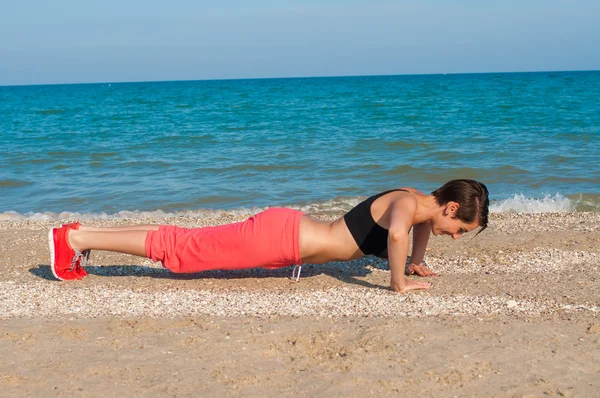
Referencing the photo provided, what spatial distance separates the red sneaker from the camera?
6.02 meters

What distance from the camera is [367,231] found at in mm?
5812

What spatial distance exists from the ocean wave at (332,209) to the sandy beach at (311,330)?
382cm

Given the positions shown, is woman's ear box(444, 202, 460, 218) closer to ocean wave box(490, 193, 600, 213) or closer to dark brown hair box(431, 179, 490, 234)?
dark brown hair box(431, 179, 490, 234)

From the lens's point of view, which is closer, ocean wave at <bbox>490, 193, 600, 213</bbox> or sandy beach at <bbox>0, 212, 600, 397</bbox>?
sandy beach at <bbox>0, 212, 600, 397</bbox>

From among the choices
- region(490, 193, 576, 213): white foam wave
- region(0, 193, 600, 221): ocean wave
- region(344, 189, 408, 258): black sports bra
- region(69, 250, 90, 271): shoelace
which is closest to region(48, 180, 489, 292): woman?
region(344, 189, 408, 258): black sports bra

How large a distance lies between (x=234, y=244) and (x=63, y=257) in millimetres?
1665

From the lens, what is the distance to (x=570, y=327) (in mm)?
4742

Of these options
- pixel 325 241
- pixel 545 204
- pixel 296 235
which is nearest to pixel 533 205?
pixel 545 204

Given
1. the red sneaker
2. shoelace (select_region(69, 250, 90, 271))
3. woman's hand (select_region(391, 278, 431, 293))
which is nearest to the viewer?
woman's hand (select_region(391, 278, 431, 293))

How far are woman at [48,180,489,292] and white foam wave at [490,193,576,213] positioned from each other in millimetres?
5445

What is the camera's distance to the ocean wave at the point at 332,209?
1097 centimetres

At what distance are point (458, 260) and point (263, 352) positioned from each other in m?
3.24

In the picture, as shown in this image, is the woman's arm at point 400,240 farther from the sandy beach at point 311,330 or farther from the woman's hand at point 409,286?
the sandy beach at point 311,330

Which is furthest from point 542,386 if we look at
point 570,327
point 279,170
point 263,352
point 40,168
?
point 40,168
